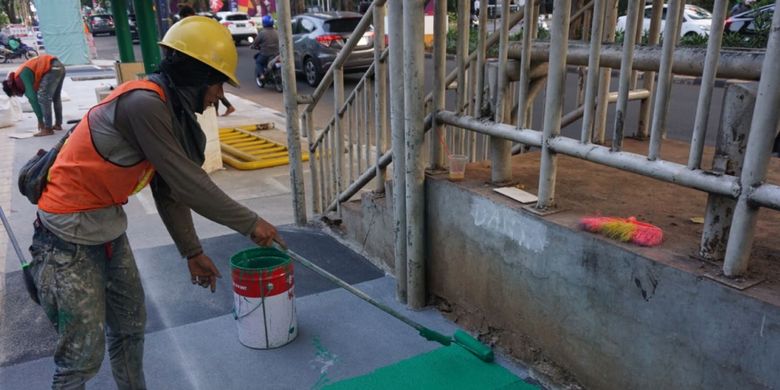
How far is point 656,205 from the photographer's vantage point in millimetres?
3021

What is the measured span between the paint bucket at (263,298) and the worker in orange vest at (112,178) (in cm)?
71

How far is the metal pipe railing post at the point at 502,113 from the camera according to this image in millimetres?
2979

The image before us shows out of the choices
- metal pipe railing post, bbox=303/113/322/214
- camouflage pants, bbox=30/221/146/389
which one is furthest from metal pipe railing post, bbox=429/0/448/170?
camouflage pants, bbox=30/221/146/389

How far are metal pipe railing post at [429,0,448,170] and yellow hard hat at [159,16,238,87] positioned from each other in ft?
4.42

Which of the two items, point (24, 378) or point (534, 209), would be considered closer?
point (534, 209)

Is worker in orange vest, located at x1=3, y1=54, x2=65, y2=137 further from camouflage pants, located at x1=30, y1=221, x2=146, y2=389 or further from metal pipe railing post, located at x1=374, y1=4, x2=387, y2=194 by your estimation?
camouflage pants, located at x1=30, y1=221, x2=146, y2=389

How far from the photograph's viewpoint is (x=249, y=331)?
3.27m

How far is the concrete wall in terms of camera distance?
2.09 metres

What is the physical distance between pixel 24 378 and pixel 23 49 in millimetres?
26446

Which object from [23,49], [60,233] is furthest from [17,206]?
[23,49]

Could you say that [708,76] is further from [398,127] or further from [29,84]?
[29,84]

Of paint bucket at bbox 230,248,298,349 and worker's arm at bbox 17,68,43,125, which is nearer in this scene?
paint bucket at bbox 230,248,298,349

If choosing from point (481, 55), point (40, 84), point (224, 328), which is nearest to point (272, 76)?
point (40, 84)

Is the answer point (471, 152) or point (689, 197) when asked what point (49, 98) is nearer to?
point (471, 152)
